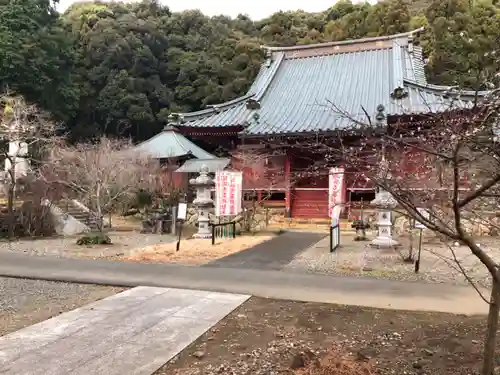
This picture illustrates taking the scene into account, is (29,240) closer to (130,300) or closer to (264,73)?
(130,300)

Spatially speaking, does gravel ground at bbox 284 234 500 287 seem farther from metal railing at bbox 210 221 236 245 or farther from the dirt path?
metal railing at bbox 210 221 236 245

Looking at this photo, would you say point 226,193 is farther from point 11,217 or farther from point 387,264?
point 11,217

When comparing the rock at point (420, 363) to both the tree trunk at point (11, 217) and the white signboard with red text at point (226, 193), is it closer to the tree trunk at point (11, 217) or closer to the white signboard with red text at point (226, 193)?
the white signboard with red text at point (226, 193)

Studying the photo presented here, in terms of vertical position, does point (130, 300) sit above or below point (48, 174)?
below

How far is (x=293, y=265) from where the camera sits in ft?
30.0

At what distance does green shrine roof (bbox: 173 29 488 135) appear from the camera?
1750 centimetres

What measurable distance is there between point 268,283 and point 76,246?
23.9ft

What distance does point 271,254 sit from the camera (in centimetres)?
1052

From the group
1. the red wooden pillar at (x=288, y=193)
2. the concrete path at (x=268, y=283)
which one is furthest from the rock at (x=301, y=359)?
the red wooden pillar at (x=288, y=193)

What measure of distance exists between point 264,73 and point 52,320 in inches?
776

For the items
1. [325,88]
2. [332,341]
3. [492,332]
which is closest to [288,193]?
[325,88]

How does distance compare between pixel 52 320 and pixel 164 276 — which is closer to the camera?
pixel 52 320

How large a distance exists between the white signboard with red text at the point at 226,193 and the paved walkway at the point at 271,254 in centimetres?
164

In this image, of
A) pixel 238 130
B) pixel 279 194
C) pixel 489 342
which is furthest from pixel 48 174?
pixel 489 342
